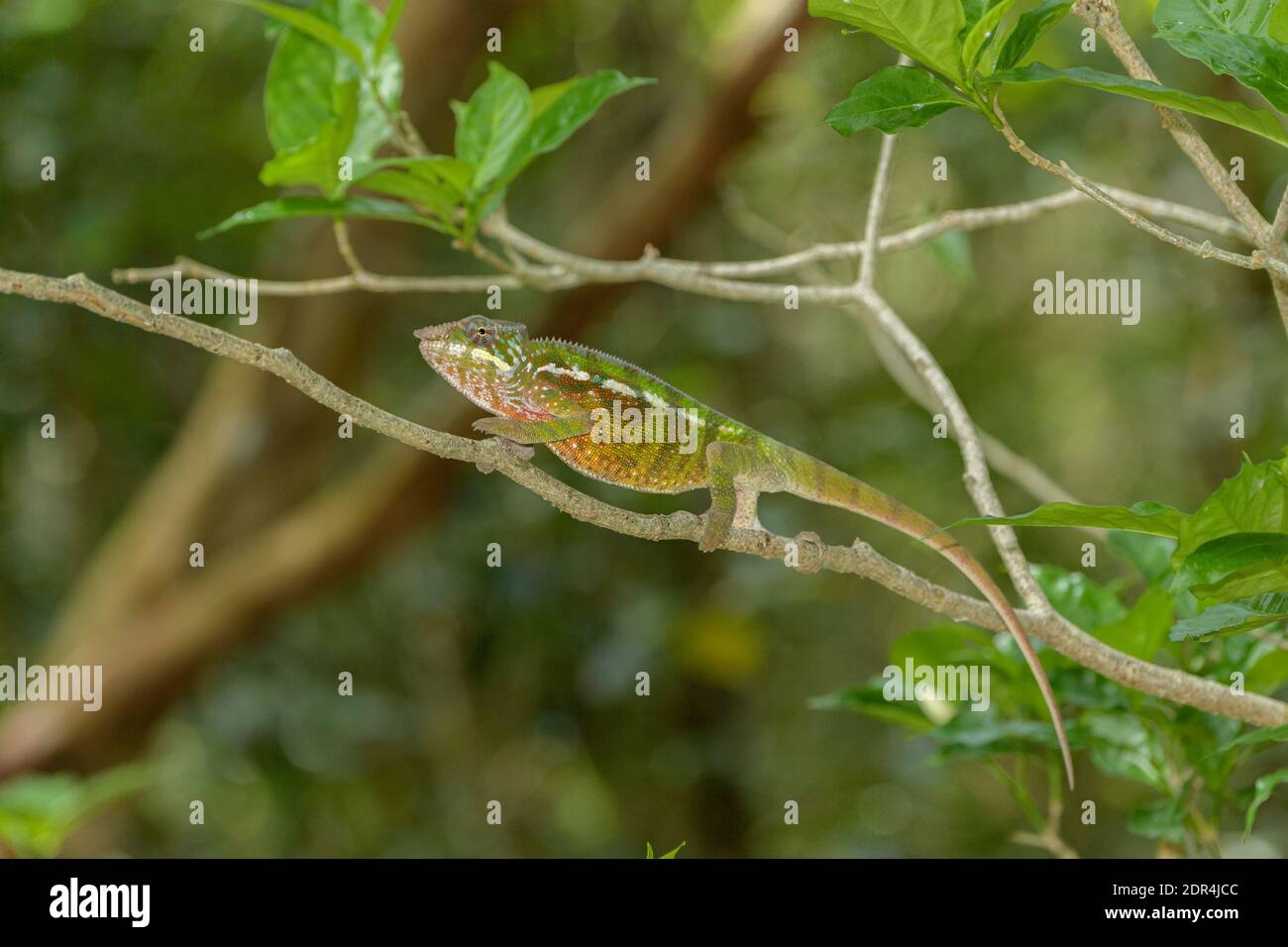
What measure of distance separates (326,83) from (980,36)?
1.04m

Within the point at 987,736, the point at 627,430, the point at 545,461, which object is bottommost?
the point at 987,736

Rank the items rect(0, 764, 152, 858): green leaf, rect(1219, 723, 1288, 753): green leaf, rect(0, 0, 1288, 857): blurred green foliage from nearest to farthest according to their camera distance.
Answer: rect(1219, 723, 1288, 753): green leaf, rect(0, 764, 152, 858): green leaf, rect(0, 0, 1288, 857): blurred green foliage

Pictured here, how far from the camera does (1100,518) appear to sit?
1130 millimetres

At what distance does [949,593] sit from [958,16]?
1.99 ft

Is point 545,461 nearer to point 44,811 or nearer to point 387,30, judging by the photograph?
point 44,811

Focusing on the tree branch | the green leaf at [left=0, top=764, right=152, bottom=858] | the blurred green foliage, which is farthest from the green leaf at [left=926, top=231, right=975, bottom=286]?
the green leaf at [left=0, top=764, right=152, bottom=858]

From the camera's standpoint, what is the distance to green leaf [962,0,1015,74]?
4.02 ft

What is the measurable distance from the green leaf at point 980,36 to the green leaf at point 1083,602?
0.78 metres

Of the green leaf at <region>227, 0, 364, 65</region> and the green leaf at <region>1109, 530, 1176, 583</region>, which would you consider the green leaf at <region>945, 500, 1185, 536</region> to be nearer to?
the green leaf at <region>1109, 530, 1176, 583</region>

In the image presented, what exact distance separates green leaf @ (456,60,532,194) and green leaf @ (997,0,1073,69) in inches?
27.1

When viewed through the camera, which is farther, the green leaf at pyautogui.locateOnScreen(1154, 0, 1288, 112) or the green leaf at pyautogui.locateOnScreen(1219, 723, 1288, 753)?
the green leaf at pyautogui.locateOnScreen(1219, 723, 1288, 753)

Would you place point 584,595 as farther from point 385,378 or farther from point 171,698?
point 171,698

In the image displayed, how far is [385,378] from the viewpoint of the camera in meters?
5.38

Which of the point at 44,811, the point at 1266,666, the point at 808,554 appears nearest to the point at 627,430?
the point at 808,554
